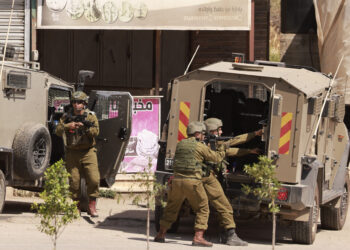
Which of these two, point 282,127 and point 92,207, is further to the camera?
point 92,207

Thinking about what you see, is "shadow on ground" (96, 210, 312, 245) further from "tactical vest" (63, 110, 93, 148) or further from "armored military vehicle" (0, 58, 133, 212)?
"tactical vest" (63, 110, 93, 148)

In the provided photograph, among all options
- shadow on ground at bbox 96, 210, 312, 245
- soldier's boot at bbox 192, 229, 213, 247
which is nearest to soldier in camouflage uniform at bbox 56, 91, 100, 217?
shadow on ground at bbox 96, 210, 312, 245

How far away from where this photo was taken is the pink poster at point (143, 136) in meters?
16.8

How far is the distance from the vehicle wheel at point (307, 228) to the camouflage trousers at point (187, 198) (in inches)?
55.4

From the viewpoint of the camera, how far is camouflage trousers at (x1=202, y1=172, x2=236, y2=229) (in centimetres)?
1144

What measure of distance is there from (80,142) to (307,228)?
319 centimetres

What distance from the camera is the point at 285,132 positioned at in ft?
37.6

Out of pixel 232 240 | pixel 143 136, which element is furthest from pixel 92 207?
pixel 143 136

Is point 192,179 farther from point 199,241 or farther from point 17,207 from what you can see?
point 17,207

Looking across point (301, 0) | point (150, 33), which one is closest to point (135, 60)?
point (150, 33)

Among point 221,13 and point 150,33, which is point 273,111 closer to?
point 221,13

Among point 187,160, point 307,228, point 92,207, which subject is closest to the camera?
point 187,160

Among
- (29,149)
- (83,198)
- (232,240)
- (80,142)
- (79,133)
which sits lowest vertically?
(232,240)

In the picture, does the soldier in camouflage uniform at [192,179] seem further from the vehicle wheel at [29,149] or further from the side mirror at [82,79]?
the side mirror at [82,79]
